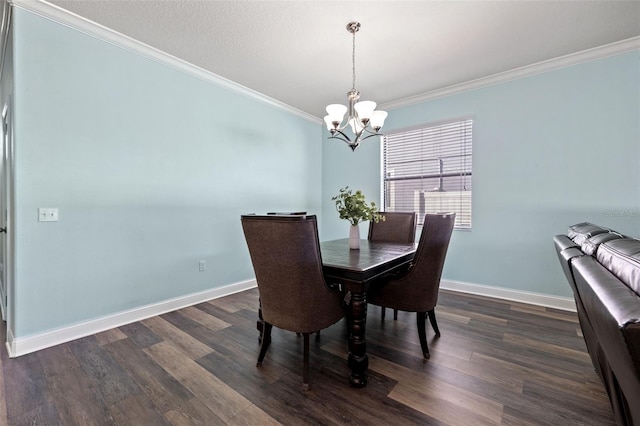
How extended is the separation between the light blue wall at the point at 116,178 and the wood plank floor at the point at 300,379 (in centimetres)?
47

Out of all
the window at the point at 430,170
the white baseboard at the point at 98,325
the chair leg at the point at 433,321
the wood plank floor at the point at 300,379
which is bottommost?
the wood plank floor at the point at 300,379

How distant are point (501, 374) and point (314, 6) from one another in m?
2.90

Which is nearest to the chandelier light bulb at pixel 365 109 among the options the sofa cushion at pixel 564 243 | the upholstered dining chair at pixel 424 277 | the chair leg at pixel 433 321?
the upholstered dining chair at pixel 424 277

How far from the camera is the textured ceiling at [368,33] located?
7.05ft

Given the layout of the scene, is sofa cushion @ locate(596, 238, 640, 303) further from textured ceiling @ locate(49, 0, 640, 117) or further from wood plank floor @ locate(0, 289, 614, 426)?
textured ceiling @ locate(49, 0, 640, 117)

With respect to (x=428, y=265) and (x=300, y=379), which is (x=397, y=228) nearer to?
(x=428, y=265)

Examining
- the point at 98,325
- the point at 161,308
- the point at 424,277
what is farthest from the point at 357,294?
the point at 98,325

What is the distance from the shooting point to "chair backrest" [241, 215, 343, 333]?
154cm

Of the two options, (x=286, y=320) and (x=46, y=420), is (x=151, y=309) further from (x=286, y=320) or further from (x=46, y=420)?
(x=286, y=320)

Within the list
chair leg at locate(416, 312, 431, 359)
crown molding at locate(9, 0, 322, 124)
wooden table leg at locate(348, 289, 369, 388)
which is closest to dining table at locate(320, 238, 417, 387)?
wooden table leg at locate(348, 289, 369, 388)

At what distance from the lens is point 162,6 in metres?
2.16

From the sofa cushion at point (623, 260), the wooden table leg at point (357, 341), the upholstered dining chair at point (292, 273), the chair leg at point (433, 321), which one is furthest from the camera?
the chair leg at point (433, 321)

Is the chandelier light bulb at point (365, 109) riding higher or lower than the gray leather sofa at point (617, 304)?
higher

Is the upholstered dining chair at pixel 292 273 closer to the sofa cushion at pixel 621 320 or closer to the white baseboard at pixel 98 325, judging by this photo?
the sofa cushion at pixel 621 320
